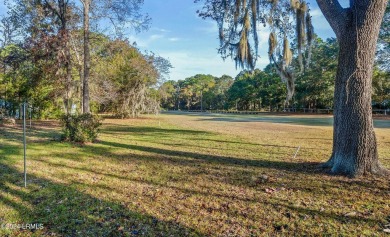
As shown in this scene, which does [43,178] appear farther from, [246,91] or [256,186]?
[246,91]

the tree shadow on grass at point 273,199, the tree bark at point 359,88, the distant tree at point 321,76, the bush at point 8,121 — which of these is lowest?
the tree shadow on grass at point 273,199

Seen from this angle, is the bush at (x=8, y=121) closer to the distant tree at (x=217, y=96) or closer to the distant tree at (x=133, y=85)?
the distant tree at (x=133, y=85)

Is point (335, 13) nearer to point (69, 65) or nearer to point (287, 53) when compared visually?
point (287, 53)

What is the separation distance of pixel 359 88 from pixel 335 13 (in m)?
Answer: 1.59

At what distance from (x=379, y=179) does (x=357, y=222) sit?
6.53ft

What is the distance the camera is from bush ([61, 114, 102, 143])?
28.4 ft

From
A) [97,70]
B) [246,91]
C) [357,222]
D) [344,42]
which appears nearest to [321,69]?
[246,91]

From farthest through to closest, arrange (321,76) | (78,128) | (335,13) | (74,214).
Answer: (321,76) → (78,128) → (335,13) → (74,214)

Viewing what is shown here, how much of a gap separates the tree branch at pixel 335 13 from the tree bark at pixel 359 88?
0.21 ft

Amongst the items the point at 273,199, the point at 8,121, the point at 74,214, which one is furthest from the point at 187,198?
the point at 8,121

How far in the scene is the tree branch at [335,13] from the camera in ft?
15.7

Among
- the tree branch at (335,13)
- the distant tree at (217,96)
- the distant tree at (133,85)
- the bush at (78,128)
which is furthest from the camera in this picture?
the distant tree at (217,96)

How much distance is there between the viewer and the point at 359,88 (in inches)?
180

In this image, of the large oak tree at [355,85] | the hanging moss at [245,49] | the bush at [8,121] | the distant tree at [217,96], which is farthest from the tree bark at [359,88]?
the distant tree at [217,96]
